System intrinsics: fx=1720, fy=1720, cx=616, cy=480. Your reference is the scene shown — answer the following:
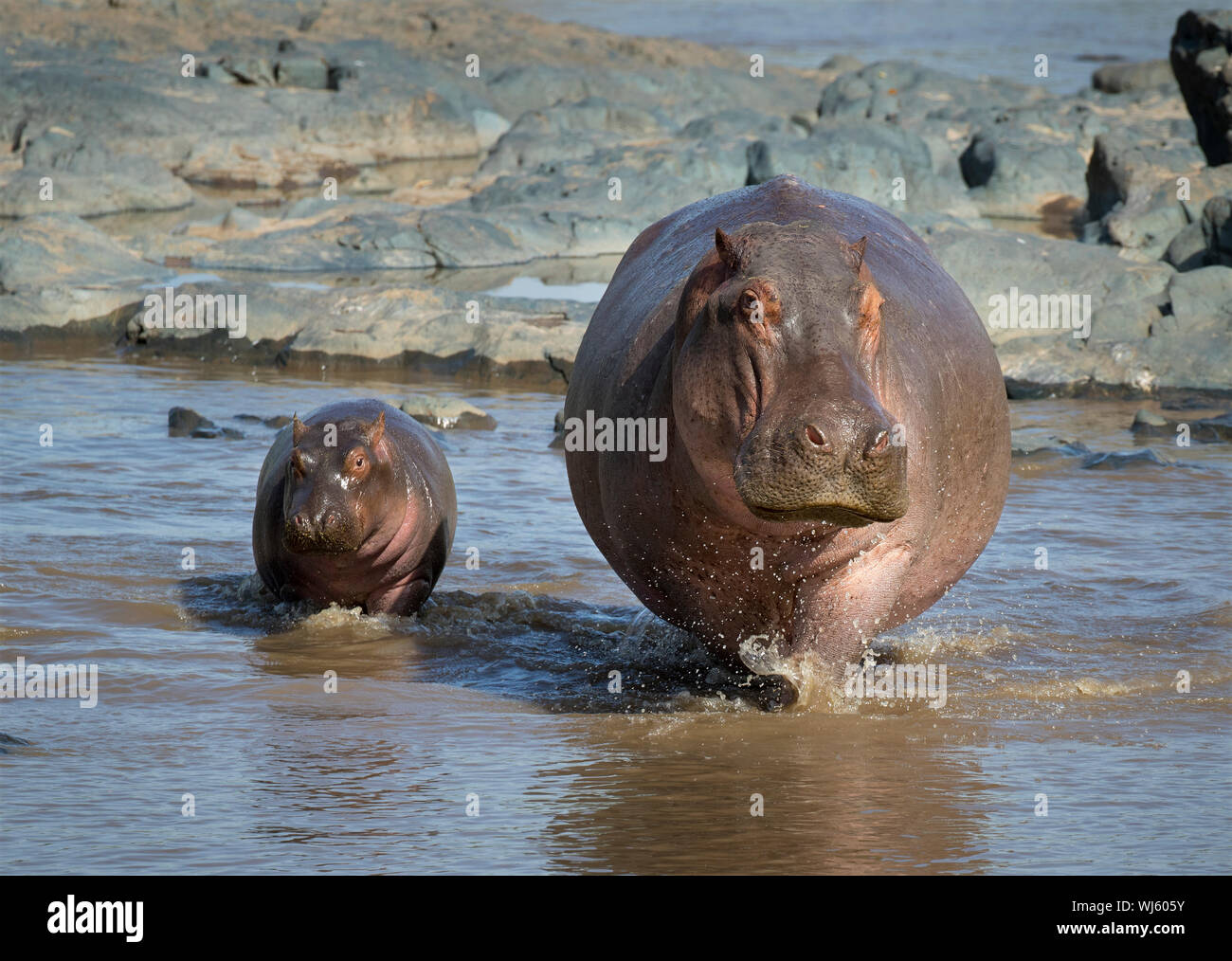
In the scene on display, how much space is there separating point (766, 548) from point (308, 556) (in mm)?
2767

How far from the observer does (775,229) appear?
4.98 meters

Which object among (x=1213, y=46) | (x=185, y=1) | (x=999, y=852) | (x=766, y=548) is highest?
(x=185, y=1)

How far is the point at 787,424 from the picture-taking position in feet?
14.0

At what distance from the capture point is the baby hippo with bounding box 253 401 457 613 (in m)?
7.11

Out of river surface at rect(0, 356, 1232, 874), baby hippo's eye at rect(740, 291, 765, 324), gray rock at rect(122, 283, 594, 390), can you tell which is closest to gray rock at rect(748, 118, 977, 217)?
gray rock at rect(122, 283, 594, 390)

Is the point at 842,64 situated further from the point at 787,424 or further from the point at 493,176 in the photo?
the point at 787,424

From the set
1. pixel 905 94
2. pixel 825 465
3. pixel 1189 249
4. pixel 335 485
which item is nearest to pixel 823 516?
pixel 825 465

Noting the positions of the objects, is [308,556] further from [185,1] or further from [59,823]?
[185,1]

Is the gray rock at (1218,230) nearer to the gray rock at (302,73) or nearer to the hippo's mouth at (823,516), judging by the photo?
the hippo's mouth at (823,516)

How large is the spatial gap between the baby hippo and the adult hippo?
1181 mm

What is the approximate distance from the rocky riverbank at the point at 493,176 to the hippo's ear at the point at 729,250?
8.42 metres

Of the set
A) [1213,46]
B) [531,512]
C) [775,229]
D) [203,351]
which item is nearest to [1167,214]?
[1213,46]

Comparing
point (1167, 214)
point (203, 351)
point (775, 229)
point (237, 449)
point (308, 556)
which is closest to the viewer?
point (775, 229)

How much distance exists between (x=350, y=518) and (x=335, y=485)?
18 cm
